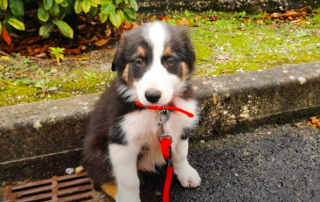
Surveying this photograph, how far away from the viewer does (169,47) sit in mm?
2229

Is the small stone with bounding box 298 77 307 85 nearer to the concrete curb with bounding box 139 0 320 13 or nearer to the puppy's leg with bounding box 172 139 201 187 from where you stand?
the puppy's leg with bounding box 172 139 201 187

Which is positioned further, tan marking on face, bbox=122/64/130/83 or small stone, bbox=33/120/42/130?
small stone, bbox=33/120/42/130

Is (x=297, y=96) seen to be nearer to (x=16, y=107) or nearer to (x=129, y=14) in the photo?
(x=129, y=14)

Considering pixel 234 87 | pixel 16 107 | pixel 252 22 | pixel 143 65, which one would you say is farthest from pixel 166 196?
pixel 252 22

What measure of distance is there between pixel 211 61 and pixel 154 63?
73.2 inches

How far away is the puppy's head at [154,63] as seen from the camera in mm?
2074

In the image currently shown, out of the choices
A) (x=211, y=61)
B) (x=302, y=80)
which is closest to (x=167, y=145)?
(x=302, y=80)

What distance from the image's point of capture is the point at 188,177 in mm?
2652

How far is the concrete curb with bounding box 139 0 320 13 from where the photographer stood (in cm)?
540

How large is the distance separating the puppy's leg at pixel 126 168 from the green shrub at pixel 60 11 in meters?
1.82

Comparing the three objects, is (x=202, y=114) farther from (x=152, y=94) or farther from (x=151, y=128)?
(x=152, y=94)

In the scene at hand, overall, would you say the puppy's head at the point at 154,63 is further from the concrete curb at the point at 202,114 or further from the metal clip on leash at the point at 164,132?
the concrete curb at the point at 202,114

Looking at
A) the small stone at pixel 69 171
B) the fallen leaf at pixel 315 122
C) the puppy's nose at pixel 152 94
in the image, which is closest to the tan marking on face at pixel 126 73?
the puppy's nose at pixel 152 94

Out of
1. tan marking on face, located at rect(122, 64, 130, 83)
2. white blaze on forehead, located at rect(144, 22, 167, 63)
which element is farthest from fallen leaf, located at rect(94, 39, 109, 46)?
white blaze on forehead, located at rect(144, 22, 167, 63)
